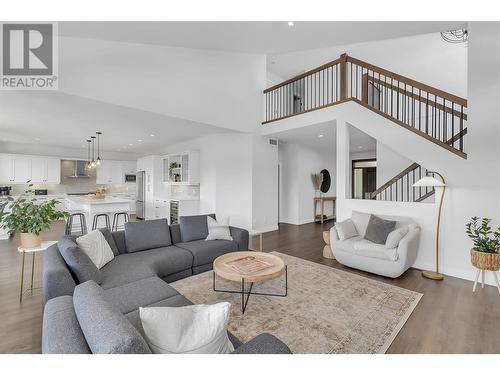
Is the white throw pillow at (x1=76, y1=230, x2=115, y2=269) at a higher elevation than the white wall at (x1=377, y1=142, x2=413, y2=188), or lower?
lower

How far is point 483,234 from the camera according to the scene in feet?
9.73

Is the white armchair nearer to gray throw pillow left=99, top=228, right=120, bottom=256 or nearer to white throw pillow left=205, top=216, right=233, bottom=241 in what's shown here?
white throw pillow left=205, top=216, right=233, bottom=241

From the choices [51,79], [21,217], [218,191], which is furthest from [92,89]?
[218,191]

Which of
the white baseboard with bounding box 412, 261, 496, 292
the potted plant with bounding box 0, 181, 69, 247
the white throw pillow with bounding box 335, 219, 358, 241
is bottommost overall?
the white baseboard with bounding box 412, 261, 496, 292

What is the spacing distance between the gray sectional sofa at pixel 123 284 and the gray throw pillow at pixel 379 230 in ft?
6.24

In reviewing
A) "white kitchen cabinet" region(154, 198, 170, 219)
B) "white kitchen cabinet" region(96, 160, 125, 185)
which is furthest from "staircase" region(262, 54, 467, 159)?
"white kitchen cabinet" region(96, 160, 125, 185)

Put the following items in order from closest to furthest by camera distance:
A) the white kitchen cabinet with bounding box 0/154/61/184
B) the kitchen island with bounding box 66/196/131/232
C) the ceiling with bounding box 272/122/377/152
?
the ceiling with bounding box 272/122/377/152
the kitchen island with bounding box 66/196/131/232
the white kitchen cabinet with bounding box 0/154/61/184

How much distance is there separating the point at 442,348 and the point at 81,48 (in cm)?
543

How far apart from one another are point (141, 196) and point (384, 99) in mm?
8162

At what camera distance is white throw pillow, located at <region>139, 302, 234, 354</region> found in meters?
1.03

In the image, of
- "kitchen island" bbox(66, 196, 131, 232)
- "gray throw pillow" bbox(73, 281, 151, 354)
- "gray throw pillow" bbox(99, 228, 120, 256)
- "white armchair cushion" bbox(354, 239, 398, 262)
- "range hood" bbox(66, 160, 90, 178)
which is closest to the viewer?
"gray throw pillow" bbox(73, 281, 151, 354)

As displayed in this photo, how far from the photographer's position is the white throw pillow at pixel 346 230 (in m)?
3.69

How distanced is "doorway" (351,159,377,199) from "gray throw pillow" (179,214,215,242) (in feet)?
20.6
